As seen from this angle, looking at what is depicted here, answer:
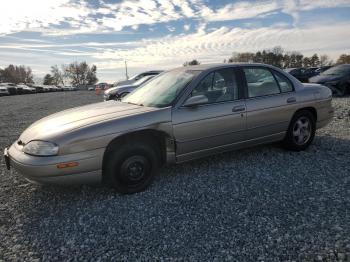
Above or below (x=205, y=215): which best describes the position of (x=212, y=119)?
above

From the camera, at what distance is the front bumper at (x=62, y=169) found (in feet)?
11.3

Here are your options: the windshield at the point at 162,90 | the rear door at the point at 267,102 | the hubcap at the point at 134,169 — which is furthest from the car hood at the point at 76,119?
the rear door at the point at 267,102

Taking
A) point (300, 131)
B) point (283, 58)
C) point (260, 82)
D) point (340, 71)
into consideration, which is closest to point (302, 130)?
point (300, 131)

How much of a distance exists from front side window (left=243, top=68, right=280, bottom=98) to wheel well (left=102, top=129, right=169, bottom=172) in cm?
154

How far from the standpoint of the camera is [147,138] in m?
4.04

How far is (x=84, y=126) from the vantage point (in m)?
3.63

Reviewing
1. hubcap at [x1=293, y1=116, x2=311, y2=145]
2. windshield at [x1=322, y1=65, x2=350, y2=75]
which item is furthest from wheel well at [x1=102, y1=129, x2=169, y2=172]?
windshield at [x1=322, y1=65, x2=350, y2=75]

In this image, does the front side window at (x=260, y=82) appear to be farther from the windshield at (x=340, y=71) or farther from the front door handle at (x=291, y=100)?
the windshield at (x=340, y=71)

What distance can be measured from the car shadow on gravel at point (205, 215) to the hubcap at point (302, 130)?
617 mm

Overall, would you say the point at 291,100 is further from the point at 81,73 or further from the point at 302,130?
the point at 81,73

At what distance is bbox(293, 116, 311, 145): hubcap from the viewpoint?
526 centimetres

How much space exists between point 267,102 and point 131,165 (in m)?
2.31

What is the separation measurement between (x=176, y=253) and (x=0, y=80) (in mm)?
99992

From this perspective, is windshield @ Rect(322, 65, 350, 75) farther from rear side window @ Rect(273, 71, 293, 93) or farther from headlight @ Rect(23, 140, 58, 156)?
headlight @ Rect(23, 140, 58, 156)
